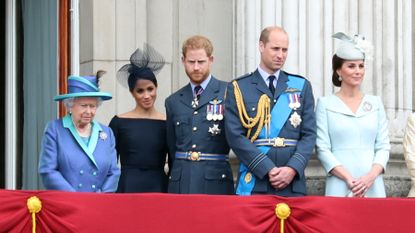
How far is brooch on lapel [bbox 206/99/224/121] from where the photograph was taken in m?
8.26

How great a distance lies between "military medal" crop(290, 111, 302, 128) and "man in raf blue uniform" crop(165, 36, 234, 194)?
54cm

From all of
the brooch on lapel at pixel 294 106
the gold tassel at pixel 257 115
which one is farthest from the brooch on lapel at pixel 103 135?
the brooch on lapel at pixel 294 106

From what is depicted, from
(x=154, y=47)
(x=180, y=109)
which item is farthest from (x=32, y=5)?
(x=180, y=109)

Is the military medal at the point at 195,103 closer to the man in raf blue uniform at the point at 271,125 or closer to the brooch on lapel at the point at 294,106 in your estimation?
the man in raf blue uniform at the point at 271,125

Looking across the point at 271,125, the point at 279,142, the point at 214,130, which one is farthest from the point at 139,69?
the point at 279,142

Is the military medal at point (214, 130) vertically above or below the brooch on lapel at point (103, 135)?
above

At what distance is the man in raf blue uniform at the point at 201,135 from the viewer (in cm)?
822

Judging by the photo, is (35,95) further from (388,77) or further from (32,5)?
(388,77)

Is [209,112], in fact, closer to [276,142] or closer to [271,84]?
[271,84]

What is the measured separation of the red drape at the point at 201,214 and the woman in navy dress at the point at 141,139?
127 cm

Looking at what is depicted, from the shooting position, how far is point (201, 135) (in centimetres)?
824

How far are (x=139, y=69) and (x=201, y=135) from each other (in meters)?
0.71

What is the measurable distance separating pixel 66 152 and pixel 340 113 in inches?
72.9

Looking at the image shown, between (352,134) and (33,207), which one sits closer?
(33,207)
